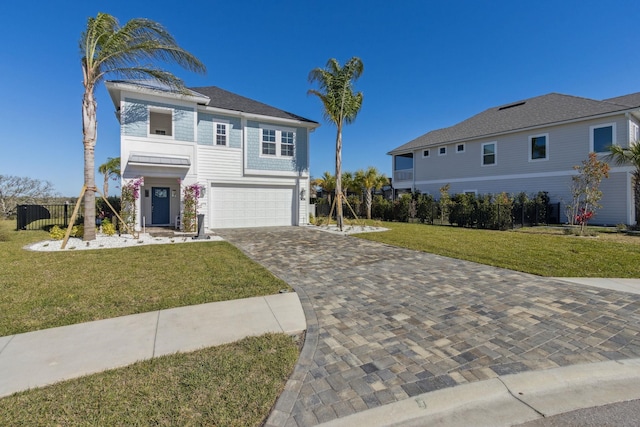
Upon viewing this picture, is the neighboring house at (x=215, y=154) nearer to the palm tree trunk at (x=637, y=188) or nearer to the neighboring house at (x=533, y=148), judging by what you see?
the neighboring house at (x=533, y=148)

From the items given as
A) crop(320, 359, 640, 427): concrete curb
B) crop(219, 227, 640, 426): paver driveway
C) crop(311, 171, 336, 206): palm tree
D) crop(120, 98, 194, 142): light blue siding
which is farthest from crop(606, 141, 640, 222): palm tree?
crop(120, 98, 194, 142): light blue siding

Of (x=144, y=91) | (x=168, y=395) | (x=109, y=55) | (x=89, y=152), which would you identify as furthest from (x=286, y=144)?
(x=168, y=395)

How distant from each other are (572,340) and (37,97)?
2070cm

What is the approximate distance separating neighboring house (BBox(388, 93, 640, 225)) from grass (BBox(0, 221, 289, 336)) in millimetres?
19235

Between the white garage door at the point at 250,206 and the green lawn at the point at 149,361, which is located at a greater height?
the white garage door at the point at 250,206

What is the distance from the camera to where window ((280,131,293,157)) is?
16.6 metres

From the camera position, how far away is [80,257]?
7777 mm

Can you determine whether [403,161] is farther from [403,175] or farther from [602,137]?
[602,137]

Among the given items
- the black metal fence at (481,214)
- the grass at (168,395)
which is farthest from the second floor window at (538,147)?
the grass at (168,395)

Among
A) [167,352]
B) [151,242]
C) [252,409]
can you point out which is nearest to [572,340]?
[252,409]

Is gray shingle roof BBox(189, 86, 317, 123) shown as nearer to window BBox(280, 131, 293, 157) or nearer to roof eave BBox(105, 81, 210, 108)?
window BBox(280, 131, 293, 157)

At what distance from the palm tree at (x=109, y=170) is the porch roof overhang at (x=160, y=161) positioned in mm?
16743

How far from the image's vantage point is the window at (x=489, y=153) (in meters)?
20.7

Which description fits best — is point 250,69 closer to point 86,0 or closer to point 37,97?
point 86,0
